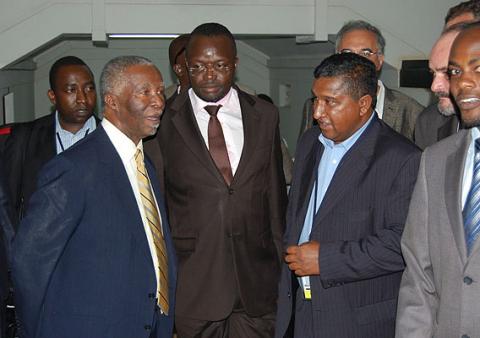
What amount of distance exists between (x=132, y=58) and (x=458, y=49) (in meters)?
1.31

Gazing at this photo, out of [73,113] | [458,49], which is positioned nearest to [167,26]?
[73,113]

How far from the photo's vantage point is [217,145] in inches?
124

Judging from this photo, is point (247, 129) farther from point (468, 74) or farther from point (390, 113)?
point (468, 74)

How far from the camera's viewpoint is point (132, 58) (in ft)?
9.02

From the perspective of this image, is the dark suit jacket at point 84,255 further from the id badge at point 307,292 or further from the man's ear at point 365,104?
the man's ear at point 365,104

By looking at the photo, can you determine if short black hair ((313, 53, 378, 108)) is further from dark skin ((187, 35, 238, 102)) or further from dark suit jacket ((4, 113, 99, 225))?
dark suit jacket ((4, 113, 99, 225))

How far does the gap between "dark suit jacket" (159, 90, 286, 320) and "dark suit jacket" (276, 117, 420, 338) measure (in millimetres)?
541

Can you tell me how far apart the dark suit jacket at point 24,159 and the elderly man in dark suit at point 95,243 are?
43.4 inches

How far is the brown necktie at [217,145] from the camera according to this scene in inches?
123

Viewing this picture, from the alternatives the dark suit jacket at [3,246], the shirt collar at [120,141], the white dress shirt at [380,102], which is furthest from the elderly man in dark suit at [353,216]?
the dark suit jacket at [3,246]

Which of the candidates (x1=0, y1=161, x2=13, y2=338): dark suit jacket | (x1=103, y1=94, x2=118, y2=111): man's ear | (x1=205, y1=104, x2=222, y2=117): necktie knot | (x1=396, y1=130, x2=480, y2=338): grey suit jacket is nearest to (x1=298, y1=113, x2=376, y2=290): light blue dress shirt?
(x1=396, y1=130, x2=480, y2=338): grey suit jacket

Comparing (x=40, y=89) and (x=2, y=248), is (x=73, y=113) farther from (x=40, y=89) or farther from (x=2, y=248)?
(x=40, y=89)

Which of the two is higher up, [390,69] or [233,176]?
[390,69]

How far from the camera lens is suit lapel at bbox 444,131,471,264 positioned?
2.04 meters
